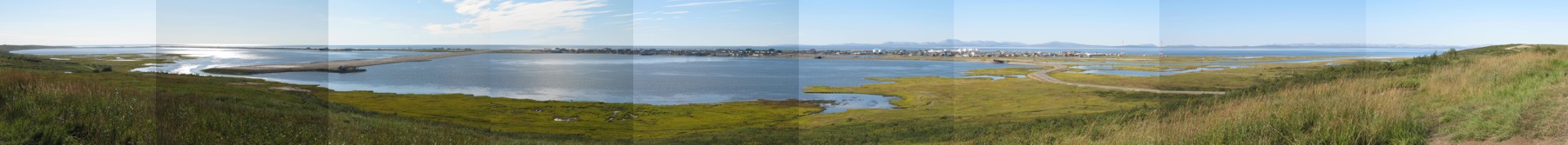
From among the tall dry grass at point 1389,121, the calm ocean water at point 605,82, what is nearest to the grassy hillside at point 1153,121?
the tall dry grass at point 1389,121

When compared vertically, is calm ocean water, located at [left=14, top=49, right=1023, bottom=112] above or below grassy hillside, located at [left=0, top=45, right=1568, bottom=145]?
below

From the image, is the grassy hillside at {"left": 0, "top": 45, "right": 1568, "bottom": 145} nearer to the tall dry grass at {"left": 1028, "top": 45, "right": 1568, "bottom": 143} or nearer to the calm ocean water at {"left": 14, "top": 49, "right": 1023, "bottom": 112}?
the tall dry grass at {"left": 1028, "top": 45, "right": 1568, "bottom": 143}

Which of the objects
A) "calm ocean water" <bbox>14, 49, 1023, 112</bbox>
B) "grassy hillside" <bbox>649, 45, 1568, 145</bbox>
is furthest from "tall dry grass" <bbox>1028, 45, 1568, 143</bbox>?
"calm ocean water" <bbox>14, 49, 1023, 112</bbox>

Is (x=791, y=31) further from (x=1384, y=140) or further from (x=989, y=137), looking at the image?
(x=1384, y=140)

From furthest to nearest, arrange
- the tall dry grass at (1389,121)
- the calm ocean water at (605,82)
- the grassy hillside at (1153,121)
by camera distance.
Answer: the calm ocean water at (605,82) < the grassy hillside at (1153,121) < the tall dry grass at (1389,121)

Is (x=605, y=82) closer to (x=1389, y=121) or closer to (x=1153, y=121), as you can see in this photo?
(x=1153, y=121)

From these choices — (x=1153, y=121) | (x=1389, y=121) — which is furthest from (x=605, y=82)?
(x=1389, y=121)

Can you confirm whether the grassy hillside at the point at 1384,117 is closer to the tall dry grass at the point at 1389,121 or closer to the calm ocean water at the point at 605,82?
the tall dry grass at the point at 1389,121

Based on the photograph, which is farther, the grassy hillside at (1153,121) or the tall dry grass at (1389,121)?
the grassy hillside at (1153,121)

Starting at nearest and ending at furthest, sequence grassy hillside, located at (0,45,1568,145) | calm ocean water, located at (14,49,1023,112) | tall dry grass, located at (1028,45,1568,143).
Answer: tall dry grass, located at (1028,45,1568,143) < grassy hillside, located at (0,45,1568,145) < calm ocean water, located at (14,49,1023,112)

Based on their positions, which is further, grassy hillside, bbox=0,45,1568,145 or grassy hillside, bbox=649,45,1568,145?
grassy hillside, bbox=0,45,1568,145

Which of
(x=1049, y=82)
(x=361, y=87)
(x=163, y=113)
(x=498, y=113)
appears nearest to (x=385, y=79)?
(x=361, y=87)

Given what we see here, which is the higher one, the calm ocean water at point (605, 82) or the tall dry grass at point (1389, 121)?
the tall dry grass at point (1389, 121)
